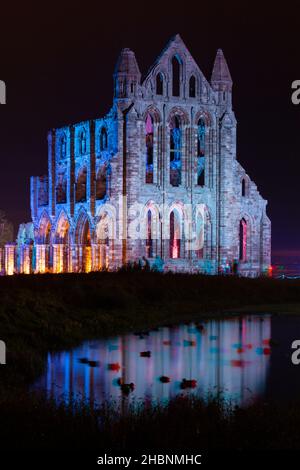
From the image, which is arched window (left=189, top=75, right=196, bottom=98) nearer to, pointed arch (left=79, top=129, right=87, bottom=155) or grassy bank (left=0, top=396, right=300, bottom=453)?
pointed arch (left=79, top=129, right=87, bottom=155)

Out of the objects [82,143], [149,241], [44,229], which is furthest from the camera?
[44,229]

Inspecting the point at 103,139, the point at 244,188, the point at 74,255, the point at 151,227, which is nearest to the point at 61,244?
the point at 74,255

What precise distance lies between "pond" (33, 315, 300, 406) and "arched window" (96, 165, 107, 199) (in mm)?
26842

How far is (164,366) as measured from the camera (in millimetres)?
19891

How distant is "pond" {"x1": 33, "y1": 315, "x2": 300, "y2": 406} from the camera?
1647 centimetres

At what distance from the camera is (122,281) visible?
34.3 m

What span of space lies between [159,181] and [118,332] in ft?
90.6

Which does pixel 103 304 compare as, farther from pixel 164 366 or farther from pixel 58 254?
pixel 58 254

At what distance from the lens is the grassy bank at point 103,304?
71.6 feet

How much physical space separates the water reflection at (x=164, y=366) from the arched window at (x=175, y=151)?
28.5 m

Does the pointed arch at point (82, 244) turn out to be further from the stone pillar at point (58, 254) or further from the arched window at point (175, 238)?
the arched window at point (175, 238)

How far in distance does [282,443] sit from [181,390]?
6.05 m

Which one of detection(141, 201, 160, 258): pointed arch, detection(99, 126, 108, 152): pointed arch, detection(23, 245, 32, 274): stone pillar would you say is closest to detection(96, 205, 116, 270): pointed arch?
detection(141, 201, 160, 258): pointed arch
